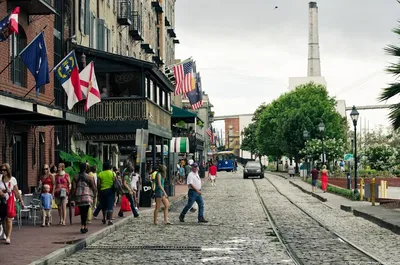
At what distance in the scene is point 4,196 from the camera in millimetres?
14578

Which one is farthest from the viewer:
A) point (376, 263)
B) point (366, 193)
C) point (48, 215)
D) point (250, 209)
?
→ point (366, 193)

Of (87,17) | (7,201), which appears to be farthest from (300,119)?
(7,201)

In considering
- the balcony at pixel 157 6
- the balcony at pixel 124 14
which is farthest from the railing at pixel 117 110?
the balcony at pixel 157 6

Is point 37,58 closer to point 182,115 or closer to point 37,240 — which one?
point 37,240

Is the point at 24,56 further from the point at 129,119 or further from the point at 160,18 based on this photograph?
the point at 160,18

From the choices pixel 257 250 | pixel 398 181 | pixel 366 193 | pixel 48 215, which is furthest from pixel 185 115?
pixel 257 250

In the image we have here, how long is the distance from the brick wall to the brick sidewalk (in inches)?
138

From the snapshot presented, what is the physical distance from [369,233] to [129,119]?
48.3ft

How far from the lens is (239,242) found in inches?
652

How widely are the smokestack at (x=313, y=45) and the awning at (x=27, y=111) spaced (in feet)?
399

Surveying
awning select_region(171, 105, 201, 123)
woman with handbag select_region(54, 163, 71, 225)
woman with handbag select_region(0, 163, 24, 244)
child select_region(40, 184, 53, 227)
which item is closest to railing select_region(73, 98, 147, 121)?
woman with handbag select_region(54, 163, 71, 225)

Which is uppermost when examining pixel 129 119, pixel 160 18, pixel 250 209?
pixel 160 18

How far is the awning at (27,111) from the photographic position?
16766 mm

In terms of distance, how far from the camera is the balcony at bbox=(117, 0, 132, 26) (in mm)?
44250
